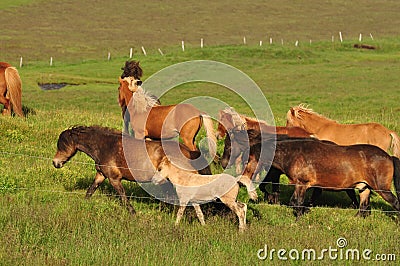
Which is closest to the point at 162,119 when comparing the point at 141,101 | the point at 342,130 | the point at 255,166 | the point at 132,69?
the point at 141,101

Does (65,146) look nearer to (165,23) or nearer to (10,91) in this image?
(10,91)

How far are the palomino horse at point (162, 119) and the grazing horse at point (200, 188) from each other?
9.45ft

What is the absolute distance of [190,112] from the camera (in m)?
12.7

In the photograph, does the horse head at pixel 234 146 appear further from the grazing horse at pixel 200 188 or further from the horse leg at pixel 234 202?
the horse leg at pixel 234 202

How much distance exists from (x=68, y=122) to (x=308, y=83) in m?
22.1

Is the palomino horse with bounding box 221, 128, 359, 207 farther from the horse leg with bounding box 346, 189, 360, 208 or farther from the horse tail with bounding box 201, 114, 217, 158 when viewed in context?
the horse tail with bounding box 201, 114, 217, 158

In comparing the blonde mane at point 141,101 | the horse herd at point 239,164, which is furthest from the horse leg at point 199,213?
the blonde mane at point 141,101

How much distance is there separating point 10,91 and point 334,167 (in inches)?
393

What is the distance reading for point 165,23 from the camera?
79.2 m

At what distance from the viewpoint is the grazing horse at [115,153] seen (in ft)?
33.7

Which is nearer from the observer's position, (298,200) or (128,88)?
(298,200)

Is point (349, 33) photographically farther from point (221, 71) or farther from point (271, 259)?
point (271, 259)

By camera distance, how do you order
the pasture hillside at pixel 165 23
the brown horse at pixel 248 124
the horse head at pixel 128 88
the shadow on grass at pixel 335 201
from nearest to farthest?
the shadow on grass at pixel 335 201
the brown horse at pixel 248 124
the horse head at pixel 128 88
the pasture hillside at pixel 165 23

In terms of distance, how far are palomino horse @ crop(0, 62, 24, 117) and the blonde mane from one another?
16.3ft
